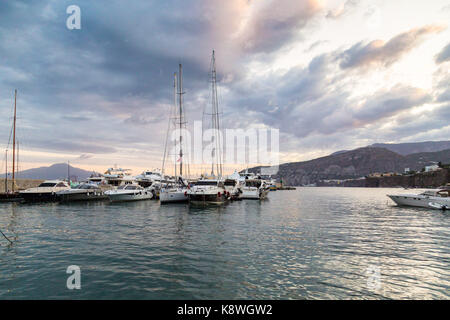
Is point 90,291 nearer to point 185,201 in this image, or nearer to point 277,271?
point 277,271

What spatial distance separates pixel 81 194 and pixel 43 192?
5105mm

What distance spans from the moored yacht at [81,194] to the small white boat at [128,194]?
590 centimetres

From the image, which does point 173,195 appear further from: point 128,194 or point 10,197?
point 10,197

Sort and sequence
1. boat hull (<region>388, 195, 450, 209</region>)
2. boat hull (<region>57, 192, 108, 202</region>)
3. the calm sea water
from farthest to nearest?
Answer: boat hull (<region>57, 192, 108, 202</region>) → boat hull (<region>388, 195, 450, 209</region>) → the calm sea water

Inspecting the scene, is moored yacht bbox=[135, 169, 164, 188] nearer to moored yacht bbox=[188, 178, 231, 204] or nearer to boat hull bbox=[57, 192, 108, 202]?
boat hull bbox=[57, 192, 108, 202]

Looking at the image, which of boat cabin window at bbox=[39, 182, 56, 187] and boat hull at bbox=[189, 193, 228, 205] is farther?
boat cabin window at bbox=[39, 182, 56, 187]

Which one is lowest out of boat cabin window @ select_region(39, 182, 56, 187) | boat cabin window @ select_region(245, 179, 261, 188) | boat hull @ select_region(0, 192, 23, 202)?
boat hull @ select_region(0, 192, 23, 202)

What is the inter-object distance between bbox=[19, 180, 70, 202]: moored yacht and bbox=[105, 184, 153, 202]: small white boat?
938cm

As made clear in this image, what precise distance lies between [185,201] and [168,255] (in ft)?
89.2

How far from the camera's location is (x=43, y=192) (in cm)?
3719

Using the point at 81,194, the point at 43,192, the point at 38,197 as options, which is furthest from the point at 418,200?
the point at 38,197

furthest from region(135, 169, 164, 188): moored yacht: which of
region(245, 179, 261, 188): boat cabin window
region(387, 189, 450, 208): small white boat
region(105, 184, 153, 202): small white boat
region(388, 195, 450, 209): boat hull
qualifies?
region(387, 189, 450, 208): small white boat

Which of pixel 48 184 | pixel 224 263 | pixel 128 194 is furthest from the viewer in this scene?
pixel 48 184

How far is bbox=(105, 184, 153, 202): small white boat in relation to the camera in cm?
3688
